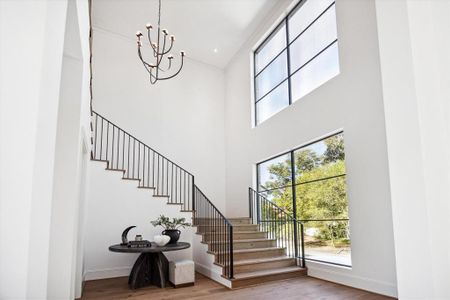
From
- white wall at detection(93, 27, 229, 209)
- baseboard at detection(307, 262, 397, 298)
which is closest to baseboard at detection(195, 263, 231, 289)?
baseboard at detection(307, 262, 397, 298)

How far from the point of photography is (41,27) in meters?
1.25

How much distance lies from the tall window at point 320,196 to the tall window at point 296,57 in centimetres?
132

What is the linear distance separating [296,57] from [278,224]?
369 centimetres

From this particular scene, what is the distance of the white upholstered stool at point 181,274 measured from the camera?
4664mm

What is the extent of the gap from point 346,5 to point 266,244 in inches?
187

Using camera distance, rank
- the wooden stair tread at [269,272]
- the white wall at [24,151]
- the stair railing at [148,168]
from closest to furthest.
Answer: the white wall at [24,151] < the wooden stair tread at [269,272] < the stair railing at [148,168]

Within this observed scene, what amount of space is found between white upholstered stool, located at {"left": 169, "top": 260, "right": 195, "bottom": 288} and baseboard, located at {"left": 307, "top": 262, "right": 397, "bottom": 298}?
7.11ft

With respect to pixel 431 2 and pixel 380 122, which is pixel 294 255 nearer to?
pixel 380 122

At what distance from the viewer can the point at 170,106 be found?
27.8 feet

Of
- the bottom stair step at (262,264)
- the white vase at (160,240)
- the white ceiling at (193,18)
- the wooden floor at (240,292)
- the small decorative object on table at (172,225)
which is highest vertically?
the white ceiling at (193,18)

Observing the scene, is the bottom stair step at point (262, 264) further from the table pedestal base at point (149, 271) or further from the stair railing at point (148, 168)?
the table pedestal base at point (149, 271)

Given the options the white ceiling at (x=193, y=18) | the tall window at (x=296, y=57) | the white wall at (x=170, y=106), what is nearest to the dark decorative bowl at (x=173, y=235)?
the white wall at (x=170, y=106)

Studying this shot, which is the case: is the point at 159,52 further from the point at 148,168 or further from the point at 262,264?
the point at 262,264

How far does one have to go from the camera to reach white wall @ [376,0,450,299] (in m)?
2.11
